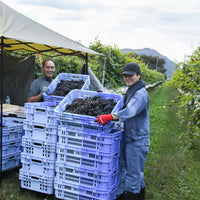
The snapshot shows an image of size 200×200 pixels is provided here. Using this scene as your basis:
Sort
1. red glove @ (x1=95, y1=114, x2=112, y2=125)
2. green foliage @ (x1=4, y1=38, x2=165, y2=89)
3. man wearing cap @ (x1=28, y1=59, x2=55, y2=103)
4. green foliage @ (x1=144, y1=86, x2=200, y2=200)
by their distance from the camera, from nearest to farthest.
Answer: red glove @ (x1=95, y1=114, x2=112, y2=125) < green foliage @ (x1=144, y1=86, x2=200, y2=200) < man wearing cap @ (x1=28, y1=59, x2=55, y2=103) < green foliage @ (x1=4, y1=38, x2=165, y2=89)

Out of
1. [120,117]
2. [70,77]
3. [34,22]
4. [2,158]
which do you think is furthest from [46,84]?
[120,117]

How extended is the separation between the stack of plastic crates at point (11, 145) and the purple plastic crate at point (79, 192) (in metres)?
1.31

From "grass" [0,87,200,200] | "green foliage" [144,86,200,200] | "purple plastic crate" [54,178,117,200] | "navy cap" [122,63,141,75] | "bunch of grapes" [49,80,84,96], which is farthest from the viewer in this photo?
"bunch of grapes" [49,80,84,96]

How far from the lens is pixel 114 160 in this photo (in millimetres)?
3408

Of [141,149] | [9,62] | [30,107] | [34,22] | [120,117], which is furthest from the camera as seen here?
[9,62]

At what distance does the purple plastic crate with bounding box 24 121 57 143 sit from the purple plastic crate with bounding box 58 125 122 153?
159 mm

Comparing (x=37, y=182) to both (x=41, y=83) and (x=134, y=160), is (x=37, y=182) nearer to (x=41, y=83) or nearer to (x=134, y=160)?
(x=134, y=160)

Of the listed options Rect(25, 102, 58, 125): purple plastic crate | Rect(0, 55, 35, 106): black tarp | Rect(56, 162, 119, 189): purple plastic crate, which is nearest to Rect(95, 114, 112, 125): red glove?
Rect(56, 162, 119, 189): purple plastic crate

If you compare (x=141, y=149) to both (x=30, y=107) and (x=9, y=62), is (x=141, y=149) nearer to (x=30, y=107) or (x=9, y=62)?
(x=30, y=107)

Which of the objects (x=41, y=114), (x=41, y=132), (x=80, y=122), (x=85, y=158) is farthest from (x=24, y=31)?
(x=85, y=158)

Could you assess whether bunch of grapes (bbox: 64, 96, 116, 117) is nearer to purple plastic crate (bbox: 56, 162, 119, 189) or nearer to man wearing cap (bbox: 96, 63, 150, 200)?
man wearing cap (bbox: 96, 63, 150, 200)

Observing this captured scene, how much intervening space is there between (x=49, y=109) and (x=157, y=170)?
8.84 feet

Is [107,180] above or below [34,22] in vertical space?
below

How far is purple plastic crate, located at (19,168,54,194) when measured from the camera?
3.66m
